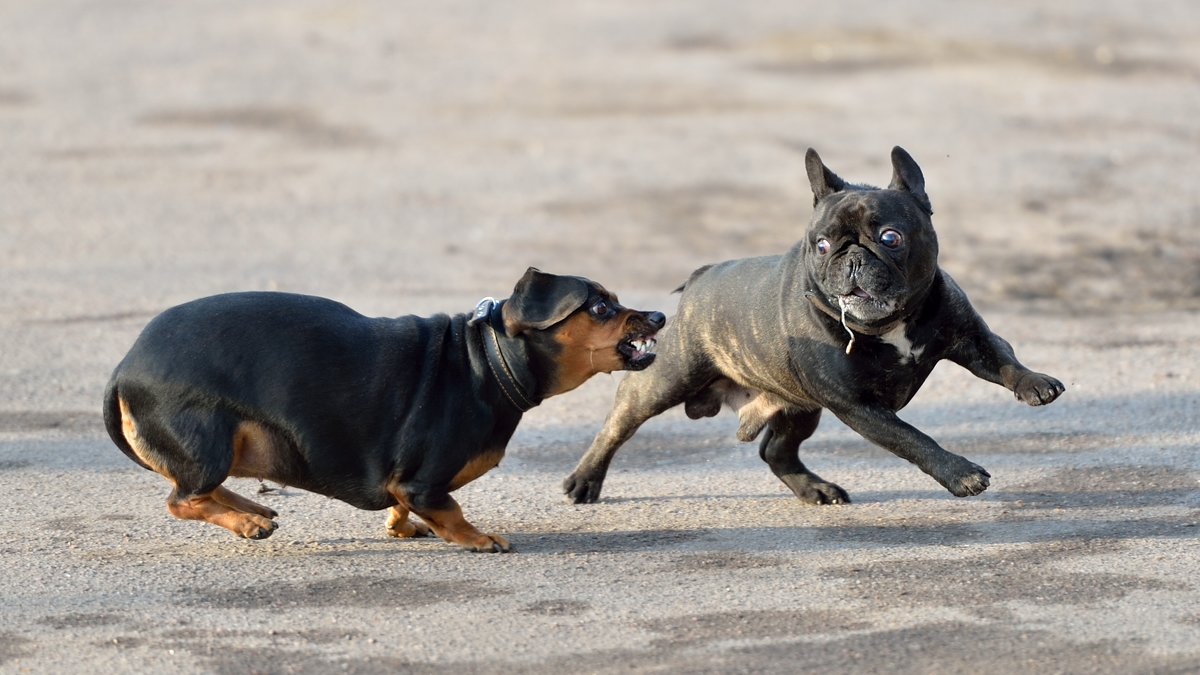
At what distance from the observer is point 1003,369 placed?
6.68 m

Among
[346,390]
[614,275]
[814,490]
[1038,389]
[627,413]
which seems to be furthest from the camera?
[614,275]

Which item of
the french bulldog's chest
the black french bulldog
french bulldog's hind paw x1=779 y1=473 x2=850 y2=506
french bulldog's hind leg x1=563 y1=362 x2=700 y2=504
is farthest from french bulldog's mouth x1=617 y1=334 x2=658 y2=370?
french bulldog's hind paw x1=779 y1=473 x2=850 y2=506

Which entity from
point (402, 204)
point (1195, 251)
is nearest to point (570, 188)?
point (402, 204)

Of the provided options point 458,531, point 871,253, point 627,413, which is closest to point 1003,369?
point 871,253

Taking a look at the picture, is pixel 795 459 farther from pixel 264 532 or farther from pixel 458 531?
pixel 264 532

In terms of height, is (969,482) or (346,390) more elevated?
(346,390)

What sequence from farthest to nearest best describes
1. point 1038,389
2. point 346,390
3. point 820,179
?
point 820,179 → point 1038,389 → point 346,390

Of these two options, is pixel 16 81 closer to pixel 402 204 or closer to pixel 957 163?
pixel 402 204

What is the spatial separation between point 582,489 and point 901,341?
155 centimetres

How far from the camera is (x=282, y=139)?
49.8 feet

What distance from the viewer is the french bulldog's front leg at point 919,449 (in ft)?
20.5

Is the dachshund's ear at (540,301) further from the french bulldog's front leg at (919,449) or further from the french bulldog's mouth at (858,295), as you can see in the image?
the french bulldog's front leg at (919,449)

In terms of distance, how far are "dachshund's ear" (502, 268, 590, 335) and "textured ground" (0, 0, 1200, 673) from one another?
0.89 meters

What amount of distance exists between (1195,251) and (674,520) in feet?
20.1
